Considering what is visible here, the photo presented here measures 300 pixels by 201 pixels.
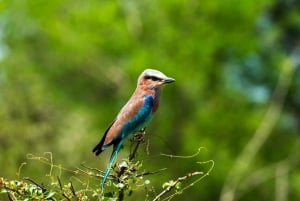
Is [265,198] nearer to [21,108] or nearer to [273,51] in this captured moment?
[273,51]

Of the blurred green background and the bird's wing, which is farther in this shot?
the blurred green background

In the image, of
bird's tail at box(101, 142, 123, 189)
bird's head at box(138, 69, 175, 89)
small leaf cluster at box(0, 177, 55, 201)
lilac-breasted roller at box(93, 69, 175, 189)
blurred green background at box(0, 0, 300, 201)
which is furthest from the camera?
blurred green background at box(0, 0, 300, 201)

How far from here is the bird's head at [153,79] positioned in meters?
5.74

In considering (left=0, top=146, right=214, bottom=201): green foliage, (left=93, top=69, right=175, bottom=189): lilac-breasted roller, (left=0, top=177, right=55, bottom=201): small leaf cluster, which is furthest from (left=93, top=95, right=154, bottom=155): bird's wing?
(left=0, top=177, right=55, bottom=201): small leaf cluster

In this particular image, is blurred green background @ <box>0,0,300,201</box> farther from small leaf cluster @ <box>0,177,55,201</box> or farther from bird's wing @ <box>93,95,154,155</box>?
small leaf cluster @ <box>0,177,55,201</box>

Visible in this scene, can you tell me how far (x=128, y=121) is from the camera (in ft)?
17.8

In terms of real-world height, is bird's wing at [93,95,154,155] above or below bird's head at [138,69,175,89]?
below

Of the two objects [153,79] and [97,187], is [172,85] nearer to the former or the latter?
[153,79]

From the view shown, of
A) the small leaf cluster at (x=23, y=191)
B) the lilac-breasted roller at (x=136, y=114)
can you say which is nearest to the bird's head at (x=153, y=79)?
the lilac-breasted roller at (x=136, y=114)

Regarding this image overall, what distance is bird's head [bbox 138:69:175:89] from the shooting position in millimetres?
5738

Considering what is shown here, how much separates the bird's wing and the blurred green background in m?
12.0

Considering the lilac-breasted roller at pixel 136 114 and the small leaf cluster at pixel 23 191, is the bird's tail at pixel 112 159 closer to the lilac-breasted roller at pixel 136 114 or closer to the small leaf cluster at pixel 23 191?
the lilac-breasted roller at pixel 136 114

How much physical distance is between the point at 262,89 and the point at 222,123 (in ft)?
6.21

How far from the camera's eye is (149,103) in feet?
18.6
